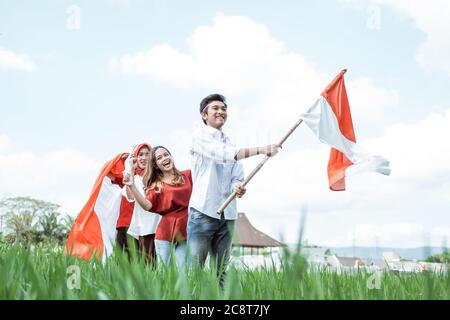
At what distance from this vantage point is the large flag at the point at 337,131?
4.45 metres

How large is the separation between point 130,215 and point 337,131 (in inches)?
85.7

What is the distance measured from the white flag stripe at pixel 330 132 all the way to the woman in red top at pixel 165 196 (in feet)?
3.55

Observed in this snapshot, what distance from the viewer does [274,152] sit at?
157 inches

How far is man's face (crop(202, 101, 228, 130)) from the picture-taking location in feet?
13.5

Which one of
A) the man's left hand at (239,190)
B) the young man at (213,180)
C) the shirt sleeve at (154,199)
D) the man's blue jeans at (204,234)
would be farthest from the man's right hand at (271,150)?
the shirt sleeve at (154,199)

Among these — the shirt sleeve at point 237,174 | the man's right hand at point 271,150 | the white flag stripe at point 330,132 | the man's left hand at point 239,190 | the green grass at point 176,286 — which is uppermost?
the white flag stripe at point 330,132

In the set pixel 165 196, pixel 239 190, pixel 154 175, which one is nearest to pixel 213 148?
pixel 239 190

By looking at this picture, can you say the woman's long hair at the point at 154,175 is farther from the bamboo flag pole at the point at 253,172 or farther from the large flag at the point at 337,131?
the large flag at the point at 337,131

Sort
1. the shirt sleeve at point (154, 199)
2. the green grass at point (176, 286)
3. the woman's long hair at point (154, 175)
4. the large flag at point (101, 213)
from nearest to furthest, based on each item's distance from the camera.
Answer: the green grass at point (176, 286), the shirt sleeve at point (154, 199), the woman's long hair at point (154, 175), the large flag at point (101, 213)

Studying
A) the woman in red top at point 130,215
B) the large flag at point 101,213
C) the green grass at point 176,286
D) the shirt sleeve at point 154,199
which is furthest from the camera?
the large flag at point 101,213

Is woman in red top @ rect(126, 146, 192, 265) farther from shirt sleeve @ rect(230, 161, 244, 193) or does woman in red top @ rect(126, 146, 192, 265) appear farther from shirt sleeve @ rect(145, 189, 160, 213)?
shirt sleeve @ rect(230, 161, 244, 193)

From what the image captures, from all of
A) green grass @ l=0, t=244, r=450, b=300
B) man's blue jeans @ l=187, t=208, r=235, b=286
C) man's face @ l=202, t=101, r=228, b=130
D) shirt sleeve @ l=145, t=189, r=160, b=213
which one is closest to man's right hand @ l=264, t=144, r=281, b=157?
man's face @ l=202, t=101, r=228, b=130

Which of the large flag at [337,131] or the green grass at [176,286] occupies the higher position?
the large flag at [337,131]

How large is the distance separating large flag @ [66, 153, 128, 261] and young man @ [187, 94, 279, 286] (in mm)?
1671
